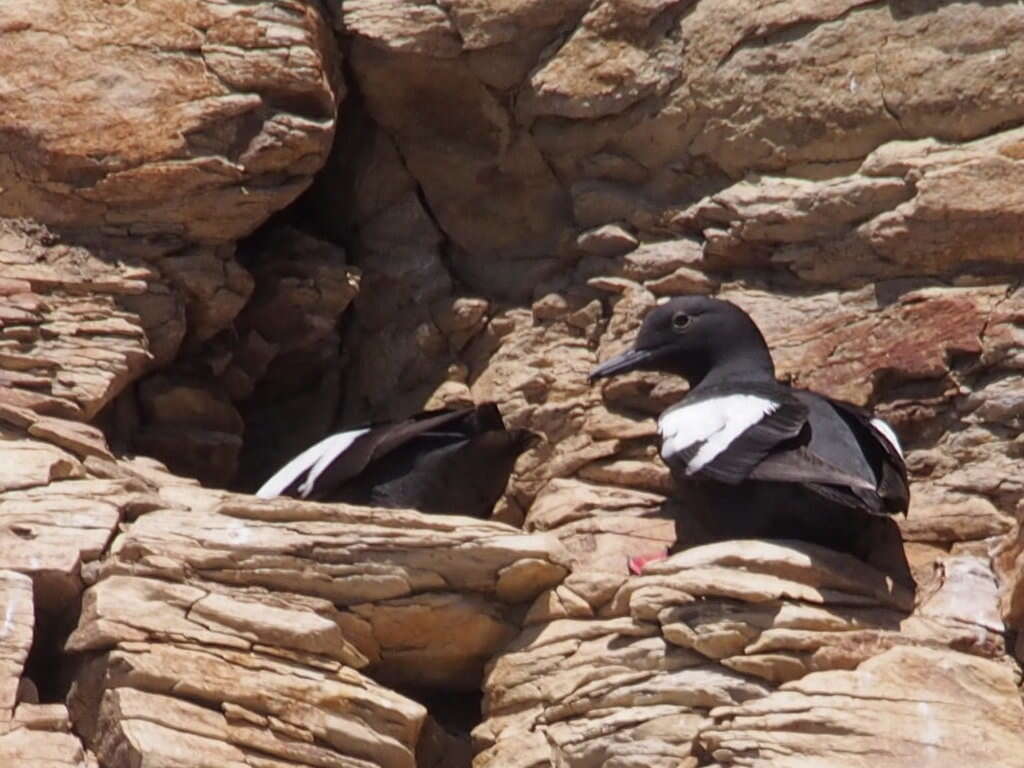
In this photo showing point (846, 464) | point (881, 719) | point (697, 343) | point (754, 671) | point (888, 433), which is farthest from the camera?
point (697, 343)

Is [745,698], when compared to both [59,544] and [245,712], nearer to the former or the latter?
[245,712]

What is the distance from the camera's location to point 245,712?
282 inches

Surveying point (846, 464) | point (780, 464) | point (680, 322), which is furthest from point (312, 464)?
point (846, 464)

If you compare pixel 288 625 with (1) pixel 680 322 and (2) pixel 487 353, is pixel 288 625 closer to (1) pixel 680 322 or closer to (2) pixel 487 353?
(1) pixel 680 322

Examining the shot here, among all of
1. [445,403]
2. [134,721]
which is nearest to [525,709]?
[134,721]

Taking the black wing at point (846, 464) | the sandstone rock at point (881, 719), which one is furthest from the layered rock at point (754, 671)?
the black wing at point (846, 464)

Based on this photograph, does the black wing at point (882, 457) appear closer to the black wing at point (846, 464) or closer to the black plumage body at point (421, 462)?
the black wing at point (846, 464)

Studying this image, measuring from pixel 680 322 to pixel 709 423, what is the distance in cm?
85

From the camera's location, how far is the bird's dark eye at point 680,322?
9.11 meters

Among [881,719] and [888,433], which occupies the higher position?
[888,433]

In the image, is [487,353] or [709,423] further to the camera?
[487,353]

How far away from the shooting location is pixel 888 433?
831 cm

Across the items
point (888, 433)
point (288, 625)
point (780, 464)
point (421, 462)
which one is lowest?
point (288, 625)

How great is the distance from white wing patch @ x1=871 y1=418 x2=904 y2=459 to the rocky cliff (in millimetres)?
369
